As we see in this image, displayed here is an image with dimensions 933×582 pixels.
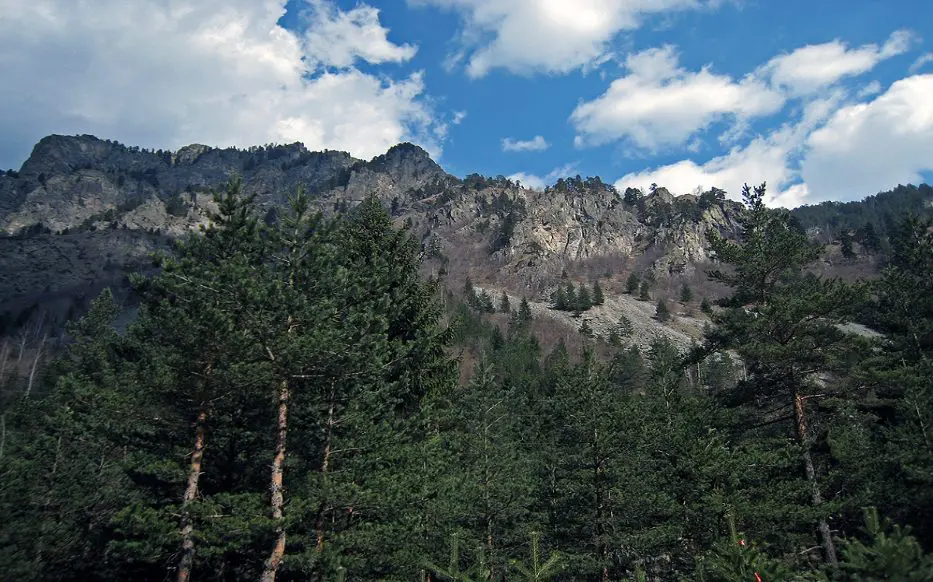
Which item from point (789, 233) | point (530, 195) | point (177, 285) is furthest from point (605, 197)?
point (177, 285)

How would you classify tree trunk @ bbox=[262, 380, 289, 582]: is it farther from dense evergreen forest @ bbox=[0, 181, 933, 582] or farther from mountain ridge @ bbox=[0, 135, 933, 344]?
mountain ridge @ bbox=[0, 135, 933, 344]

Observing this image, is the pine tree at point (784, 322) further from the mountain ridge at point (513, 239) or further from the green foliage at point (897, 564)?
the mountain ridge at point (513, 239)

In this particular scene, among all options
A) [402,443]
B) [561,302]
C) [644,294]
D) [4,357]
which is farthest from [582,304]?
[4,357]

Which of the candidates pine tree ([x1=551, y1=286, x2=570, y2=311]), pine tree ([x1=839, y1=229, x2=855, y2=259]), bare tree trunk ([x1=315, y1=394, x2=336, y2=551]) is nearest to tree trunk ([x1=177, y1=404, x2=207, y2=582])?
bare tree trunk ([x1=315, y1=394, x2=336, y2=551])

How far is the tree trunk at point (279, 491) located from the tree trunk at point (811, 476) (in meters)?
14.3

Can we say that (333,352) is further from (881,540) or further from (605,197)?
(605,197)

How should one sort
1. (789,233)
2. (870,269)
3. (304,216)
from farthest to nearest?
(870,269) < (789,233) < (304,216)

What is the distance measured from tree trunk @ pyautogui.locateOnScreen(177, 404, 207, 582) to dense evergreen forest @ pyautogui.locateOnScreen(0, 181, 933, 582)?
2.3 inches

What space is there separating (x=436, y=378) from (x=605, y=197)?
540 feet

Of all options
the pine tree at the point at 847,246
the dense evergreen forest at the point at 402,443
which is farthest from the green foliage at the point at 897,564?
the pine tree at the point at 847,246

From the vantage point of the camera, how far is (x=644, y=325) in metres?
94.2

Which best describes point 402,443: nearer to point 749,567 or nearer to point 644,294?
point 749,567

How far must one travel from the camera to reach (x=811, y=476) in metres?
16.1

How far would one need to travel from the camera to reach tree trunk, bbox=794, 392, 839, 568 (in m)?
15.2
